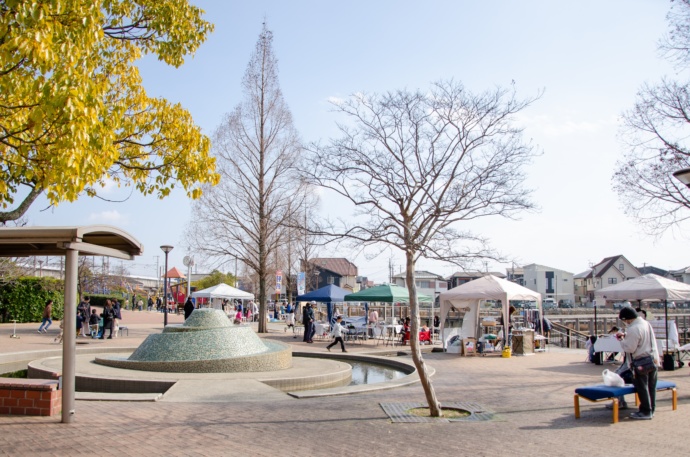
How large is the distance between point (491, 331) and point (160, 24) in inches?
891

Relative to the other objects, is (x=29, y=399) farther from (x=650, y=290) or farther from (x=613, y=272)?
(x=613, y=272)

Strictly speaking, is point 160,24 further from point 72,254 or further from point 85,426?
point 85,426

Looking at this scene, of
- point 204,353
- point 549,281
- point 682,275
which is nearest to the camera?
point 204,353

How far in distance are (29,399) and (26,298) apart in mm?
29286

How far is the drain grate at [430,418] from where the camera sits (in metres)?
8.66

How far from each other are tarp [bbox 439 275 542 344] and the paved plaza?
9130 millimetres

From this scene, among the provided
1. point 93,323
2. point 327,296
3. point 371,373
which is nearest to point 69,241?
point 371,373

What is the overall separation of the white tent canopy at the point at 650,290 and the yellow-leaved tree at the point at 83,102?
1431 cm

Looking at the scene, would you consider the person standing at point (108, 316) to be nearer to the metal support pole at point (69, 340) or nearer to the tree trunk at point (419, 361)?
the metal support pole at point (69, 340)

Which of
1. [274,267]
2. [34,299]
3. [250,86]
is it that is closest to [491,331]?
[274,267]

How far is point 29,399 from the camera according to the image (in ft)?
25.9

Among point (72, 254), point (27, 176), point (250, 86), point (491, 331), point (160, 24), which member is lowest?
point (491, 331)

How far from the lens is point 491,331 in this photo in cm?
2806

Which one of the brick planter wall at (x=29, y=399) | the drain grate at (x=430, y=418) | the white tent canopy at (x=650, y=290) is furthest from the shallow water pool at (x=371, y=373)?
the white tent canopy at (x=650, y=290)
